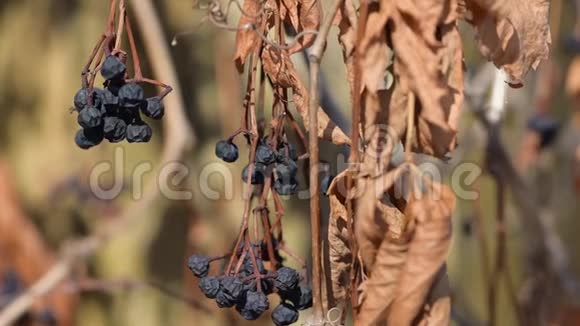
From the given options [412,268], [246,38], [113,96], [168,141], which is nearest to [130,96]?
[113,96]

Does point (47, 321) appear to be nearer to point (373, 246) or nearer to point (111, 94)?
point (111, 94)

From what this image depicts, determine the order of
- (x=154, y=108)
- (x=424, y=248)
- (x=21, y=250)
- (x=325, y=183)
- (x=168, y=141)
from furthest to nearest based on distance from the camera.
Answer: (x=21, y=250), (x=168, y=141), (x=325, y=183), (x=154, y=108), (x=424, y=248)

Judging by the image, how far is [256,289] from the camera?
3.78 feet

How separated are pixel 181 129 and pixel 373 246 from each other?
107 cm

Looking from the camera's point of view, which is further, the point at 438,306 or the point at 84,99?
the point at 84,99

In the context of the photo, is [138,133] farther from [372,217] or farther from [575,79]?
[575,79]

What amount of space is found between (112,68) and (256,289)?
0.31m

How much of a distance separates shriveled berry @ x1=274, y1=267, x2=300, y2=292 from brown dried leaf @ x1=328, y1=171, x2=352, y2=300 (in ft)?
0.17

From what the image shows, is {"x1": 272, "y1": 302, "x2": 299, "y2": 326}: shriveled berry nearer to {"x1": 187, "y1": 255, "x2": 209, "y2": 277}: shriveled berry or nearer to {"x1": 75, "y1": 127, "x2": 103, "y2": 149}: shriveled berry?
{"x1": 187, "y1": 255, "x2": 209, "y2": 277}: shriveled berry

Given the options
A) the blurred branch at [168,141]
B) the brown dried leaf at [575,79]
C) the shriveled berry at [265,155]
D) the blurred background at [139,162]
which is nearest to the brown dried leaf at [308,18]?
the shriveled berry at [265,155]

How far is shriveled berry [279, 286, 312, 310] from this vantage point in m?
1.16

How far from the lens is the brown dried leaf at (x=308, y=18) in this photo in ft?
3.55

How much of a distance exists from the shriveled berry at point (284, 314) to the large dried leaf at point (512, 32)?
37cm

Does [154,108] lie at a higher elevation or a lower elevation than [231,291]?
higher
